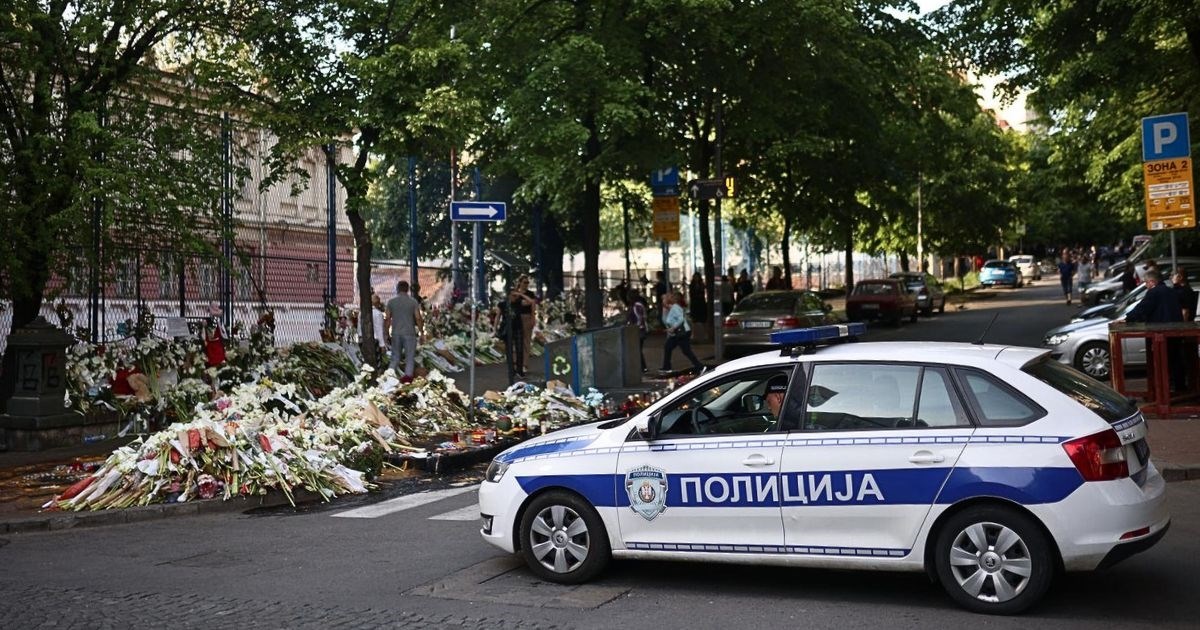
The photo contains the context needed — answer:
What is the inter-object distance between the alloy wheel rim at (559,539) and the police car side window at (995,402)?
96.3 inches

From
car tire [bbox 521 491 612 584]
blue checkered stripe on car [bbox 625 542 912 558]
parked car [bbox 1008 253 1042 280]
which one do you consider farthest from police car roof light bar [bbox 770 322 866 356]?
parked car [bbox 1008 253 1042 280]

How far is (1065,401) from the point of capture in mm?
6594

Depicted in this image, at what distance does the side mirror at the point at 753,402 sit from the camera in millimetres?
7438

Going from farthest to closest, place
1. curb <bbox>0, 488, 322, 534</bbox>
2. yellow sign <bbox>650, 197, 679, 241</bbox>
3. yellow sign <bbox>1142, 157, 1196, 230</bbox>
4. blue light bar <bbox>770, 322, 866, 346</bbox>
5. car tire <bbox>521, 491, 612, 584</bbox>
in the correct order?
yellow sign <bbox>650, 197, 679, 241</bbox>
yellow sign <bbox>1142, 157, 1196, 230</bbox>
curb <bbox>0, 488, 322, 534</bbox>
car tire <bbox>521, 491, 612, 584</bbox>
blue light bar <bbox>770, 322, 866, 346</bbox>

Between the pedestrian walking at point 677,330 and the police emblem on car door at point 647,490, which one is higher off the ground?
the pedestrian walking at point 677,330

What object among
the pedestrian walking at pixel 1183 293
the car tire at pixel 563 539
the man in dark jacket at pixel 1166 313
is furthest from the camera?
the pedestrian walking at pixel 1183 293

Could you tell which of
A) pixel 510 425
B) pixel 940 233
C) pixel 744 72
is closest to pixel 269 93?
pixel 510 425

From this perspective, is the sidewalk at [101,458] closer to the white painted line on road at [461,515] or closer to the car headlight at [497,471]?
the white painted line on road at [461,515]

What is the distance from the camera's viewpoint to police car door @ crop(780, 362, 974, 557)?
668cm

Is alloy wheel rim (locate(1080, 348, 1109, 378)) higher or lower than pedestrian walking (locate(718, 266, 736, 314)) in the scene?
lower

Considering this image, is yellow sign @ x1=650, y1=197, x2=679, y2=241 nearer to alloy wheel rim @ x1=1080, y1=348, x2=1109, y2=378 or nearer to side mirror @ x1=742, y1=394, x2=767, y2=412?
alloy wheel rim @ x1=1080, y1=348, x2=1109, y2=378

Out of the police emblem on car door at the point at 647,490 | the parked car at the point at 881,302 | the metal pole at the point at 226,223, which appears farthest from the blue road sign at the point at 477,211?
the parked car at the point at 881,302

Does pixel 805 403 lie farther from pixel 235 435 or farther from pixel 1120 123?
pixel 1120 123

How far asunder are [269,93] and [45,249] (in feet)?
15.8
